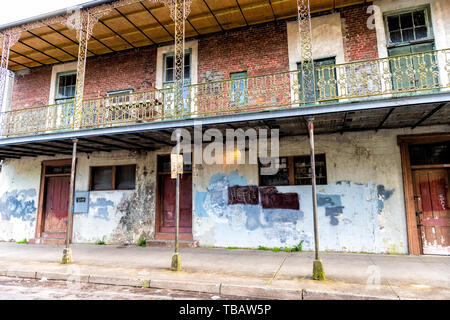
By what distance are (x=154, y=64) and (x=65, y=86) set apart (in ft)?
12.7

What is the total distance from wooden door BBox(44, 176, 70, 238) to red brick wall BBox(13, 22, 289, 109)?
3146 mm

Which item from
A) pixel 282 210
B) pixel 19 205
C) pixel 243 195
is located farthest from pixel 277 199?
pixel 19 205

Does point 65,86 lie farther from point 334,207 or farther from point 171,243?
point 334,207

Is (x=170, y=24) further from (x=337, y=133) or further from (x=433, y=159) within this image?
(x=433, y=159)

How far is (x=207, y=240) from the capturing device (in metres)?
8.71

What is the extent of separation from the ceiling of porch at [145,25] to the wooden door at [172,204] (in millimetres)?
4816

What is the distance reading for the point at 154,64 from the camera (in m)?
10.1

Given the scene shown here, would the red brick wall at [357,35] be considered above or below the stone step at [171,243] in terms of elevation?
above

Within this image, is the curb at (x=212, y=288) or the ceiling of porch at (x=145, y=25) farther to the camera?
the ceiling of porch at (x=145, y=25)

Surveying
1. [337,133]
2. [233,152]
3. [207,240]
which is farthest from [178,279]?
[337,133]

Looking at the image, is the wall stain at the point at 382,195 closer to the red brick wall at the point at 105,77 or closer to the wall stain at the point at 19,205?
the red brick wall at the point at 105,77

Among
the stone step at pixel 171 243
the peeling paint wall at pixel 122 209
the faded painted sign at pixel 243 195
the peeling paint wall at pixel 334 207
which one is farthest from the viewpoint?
A: the peeling paint wall at pixel 122 209

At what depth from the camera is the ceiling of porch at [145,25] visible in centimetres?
832

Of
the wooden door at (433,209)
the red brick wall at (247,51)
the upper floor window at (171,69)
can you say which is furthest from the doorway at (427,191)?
the upper floor window at (171,69)
